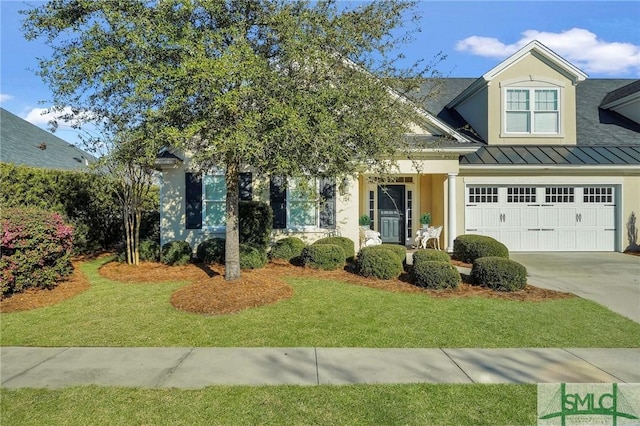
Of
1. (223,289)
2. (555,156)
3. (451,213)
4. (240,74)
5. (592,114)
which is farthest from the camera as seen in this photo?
(592,114)

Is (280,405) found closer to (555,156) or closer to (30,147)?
(555,156)

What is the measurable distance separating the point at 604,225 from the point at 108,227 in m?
17.6

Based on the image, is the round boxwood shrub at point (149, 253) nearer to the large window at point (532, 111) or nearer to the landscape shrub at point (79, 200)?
the landscape shrub at point (79, 200)

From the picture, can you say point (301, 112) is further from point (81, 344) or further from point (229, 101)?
point (81, 344)

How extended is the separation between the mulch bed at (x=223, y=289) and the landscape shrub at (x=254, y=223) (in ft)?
4.22

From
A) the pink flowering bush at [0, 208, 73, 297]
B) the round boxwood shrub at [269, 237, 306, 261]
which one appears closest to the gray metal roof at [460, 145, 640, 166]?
the round boxwood shrub at [269, 237, 306, 261]

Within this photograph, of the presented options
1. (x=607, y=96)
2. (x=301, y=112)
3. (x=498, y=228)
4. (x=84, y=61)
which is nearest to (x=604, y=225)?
(x=498, y=228)

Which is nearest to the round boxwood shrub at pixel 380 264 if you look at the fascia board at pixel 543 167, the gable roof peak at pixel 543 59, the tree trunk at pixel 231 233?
the tree trunk at pixel 231 233

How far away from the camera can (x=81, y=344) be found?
5027 mm

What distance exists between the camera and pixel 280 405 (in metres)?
3.44

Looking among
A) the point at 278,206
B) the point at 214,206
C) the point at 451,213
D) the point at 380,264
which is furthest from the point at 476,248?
the point at 214,206

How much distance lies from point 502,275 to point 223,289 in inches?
222

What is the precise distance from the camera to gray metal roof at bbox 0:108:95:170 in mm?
15875

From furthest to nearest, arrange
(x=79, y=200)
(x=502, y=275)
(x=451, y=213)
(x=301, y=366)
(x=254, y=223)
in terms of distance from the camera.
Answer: (x=451, y=213) → (x=79, y=200) → (x=254, y=223) → (x=502, y=275) → (x=301, y=366)
